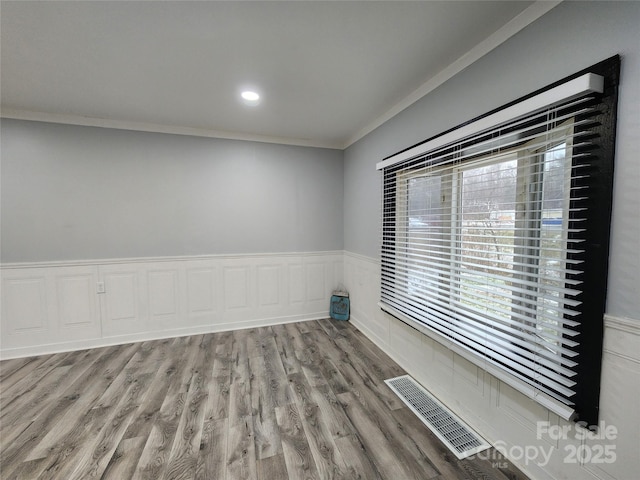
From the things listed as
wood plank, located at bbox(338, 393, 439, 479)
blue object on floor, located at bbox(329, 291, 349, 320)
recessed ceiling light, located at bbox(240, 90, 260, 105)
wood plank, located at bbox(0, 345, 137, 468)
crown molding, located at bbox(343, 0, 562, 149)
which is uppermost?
recessed ceiling light, located at bbox(240, 90, 260, 105)

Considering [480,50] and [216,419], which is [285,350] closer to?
[216,419]

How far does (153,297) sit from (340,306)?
7.86 ft

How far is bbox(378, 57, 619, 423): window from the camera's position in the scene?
114cm

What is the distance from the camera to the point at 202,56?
5.90 feet

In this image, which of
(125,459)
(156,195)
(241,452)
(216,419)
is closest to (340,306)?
(216,419)

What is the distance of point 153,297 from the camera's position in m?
3.13

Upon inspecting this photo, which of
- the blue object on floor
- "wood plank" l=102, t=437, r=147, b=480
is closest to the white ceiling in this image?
the blue object on floor

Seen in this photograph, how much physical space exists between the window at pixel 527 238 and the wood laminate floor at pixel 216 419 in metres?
0.68

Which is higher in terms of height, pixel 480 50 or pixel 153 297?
pixel 480 50

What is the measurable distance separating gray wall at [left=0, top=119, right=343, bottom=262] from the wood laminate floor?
1274mm

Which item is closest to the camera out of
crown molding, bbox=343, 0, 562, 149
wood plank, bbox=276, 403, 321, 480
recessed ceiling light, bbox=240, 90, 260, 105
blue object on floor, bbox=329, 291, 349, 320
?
crown molding, bbox=343, 0, 562, 149

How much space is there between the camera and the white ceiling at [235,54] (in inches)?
56.3

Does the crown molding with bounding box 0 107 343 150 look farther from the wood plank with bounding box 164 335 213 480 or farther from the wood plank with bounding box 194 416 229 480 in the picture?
the wood plank with bounding box 194 416 229 480

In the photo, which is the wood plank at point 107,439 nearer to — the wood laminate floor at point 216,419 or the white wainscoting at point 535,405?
the wood laminate floor at point 216,419
